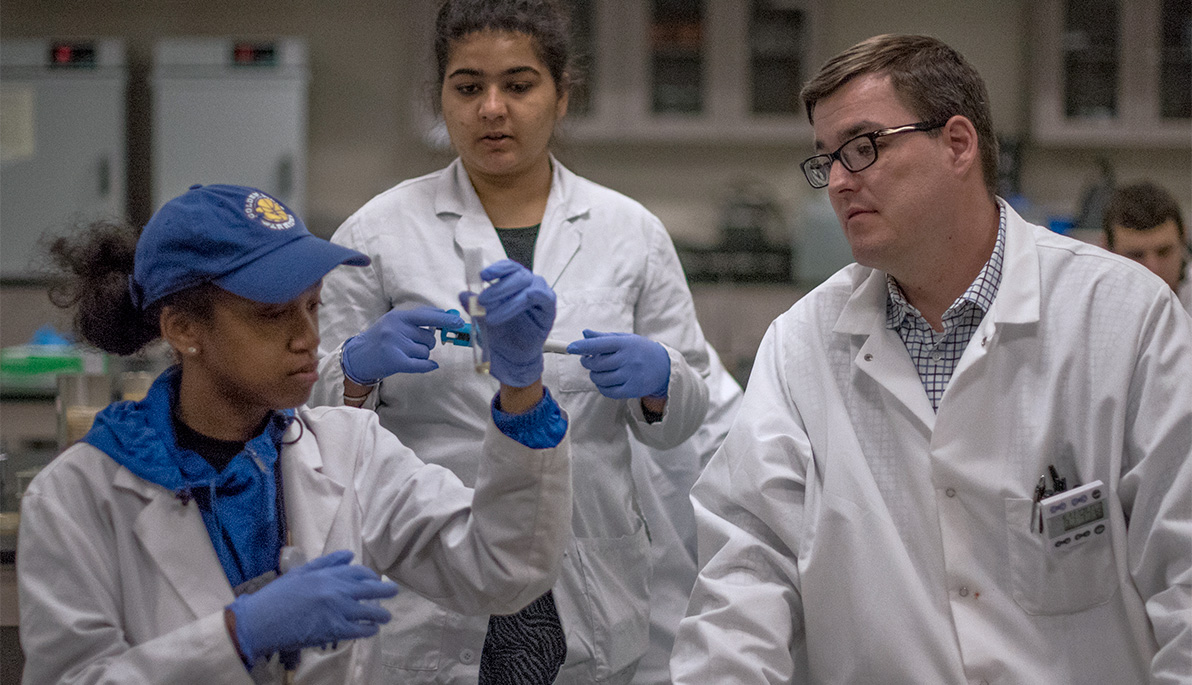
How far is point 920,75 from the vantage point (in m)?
A: 1.38

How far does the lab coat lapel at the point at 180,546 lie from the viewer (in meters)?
1.12

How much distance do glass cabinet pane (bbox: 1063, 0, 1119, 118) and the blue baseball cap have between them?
447 cm

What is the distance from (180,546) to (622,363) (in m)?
0.68

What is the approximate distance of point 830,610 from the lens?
134 centimetres

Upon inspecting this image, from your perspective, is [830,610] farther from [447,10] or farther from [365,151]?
[365,151]

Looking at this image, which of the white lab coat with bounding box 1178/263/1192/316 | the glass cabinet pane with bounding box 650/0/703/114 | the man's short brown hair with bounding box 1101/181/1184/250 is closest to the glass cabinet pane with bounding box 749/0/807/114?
the glass cabinet pane with bounding box 650/0/703/114

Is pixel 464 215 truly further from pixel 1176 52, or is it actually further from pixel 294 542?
pixel 1176 52

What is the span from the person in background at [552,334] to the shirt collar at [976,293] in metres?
0.35

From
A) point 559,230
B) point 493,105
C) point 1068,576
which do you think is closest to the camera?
point 1068,576

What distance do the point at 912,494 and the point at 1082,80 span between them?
4.09 m

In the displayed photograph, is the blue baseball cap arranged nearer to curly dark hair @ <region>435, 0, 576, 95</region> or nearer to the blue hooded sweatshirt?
the blue hooded sweatshirt

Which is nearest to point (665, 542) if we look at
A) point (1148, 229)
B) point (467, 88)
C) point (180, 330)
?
point (467, 88)

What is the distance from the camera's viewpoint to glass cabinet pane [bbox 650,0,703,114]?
4.78 m

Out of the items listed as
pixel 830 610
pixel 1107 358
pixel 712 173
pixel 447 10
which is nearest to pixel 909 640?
pixel 830 610
